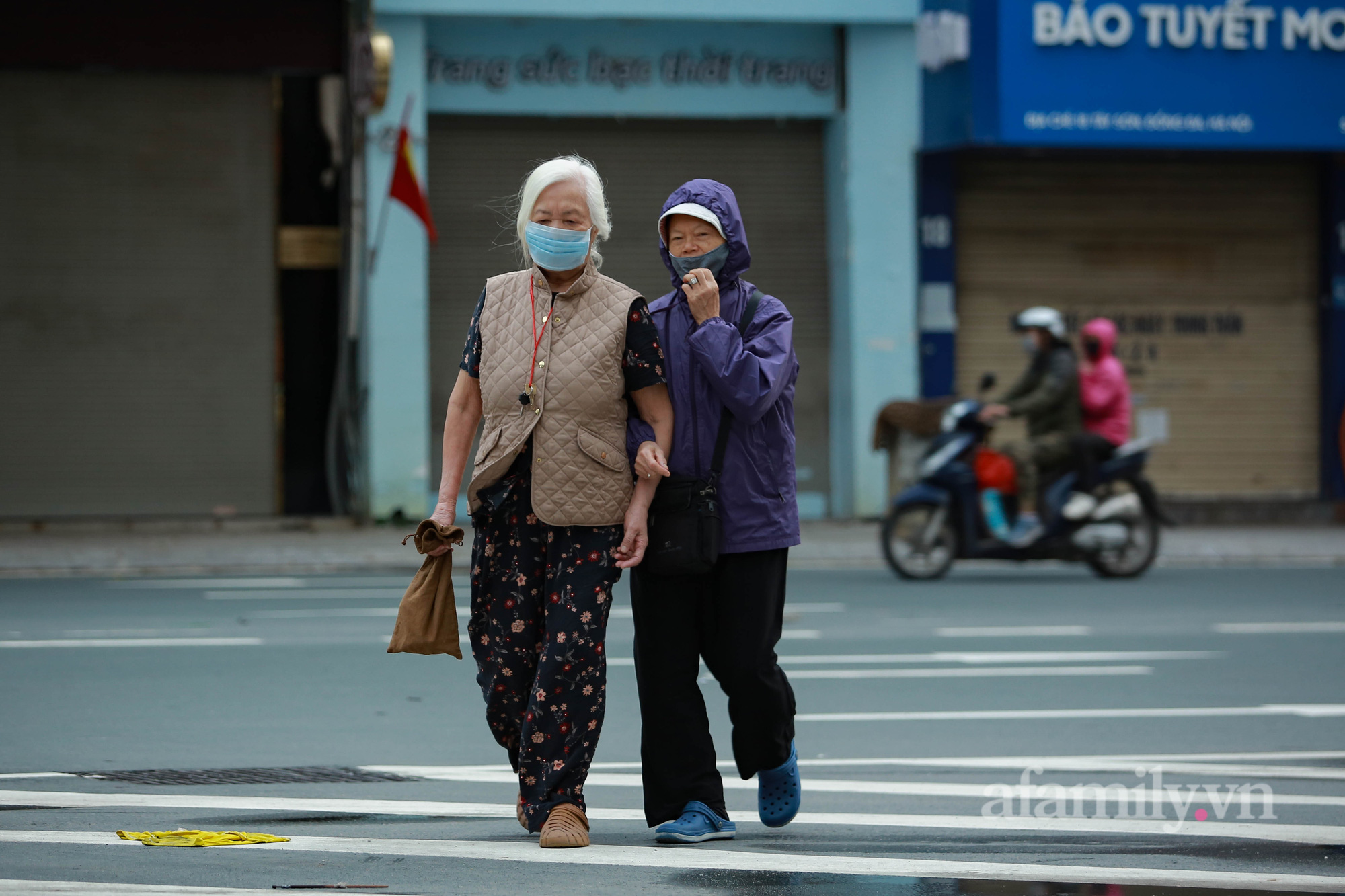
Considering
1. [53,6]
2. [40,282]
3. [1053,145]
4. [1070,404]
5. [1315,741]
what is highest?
[53,6]

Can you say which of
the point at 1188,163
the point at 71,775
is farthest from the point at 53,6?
the point at 71,775

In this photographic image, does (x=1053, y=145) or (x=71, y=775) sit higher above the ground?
(x=1053, y=145)

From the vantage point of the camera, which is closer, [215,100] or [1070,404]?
[1070,404]

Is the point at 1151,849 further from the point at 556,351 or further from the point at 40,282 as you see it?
the point at 40,282

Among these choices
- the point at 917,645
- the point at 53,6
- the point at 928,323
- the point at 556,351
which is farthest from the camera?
the point at 928,323

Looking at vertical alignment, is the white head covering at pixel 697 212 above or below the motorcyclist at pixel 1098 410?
above

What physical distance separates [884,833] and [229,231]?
14.2 meters

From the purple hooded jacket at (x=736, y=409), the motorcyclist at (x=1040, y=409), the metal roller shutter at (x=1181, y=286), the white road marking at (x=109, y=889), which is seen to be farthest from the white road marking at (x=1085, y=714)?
the metal roller shutter at (x=1181, y=286)

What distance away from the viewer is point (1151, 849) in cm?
490

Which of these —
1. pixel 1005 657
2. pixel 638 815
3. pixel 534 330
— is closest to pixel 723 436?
pixel 534 330

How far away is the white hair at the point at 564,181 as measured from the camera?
493 cm

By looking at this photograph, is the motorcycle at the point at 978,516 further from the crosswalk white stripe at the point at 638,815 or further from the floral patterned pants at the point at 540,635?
the floral patterned pants at the point at 540,635

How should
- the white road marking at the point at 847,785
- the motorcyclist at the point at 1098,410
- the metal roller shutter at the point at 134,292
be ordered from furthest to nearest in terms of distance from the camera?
the metal roller shutter at the point at 134,292 → the motorcyclist at the point at 1098,410 → the white road marking at the point at 847,785

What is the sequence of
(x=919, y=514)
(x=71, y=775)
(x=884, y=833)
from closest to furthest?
(x=884, y=833), (x=71, y=775), (x=919, y=514)
